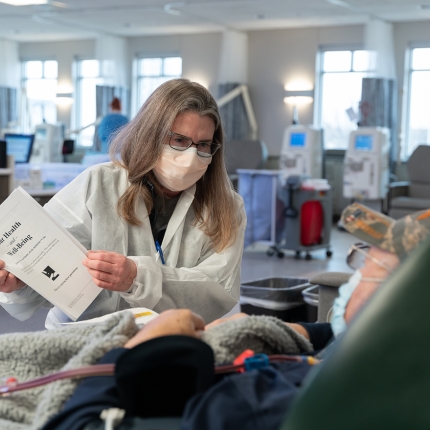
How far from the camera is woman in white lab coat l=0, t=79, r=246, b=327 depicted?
1.76 metres

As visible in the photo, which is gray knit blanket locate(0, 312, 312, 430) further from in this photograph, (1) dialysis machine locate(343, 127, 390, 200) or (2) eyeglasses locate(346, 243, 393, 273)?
(1) dialysis machine locate(343, 127, 390, 200)

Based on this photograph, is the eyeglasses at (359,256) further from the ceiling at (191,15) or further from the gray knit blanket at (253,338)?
the ceiling at (191,15)

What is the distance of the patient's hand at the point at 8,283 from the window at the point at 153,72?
11688 millimetres

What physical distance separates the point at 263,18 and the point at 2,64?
21.0 ft

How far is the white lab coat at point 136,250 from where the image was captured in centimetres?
175

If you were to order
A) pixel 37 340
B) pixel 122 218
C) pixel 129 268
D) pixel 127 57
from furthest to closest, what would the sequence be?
pixel 127 57
pixel 122 218
pixel 129 268
pixel 37 340

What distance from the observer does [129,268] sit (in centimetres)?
A: 159

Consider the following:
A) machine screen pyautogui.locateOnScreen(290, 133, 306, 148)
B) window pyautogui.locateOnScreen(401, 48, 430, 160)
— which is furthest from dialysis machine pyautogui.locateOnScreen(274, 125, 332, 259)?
window pyautogui.locateOnScreen(401, 48, 430, 160)

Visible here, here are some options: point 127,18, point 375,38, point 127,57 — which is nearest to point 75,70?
point 127,57

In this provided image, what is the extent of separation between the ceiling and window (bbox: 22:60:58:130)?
159 centimetres

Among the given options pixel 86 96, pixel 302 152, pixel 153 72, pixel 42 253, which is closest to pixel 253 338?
pixel 42 253

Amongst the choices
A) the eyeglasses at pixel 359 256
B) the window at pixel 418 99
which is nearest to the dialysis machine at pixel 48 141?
the window at pixel 418 99

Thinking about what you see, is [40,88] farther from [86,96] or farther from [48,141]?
[48,141]

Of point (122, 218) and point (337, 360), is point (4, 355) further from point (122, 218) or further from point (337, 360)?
point (122, 218)
